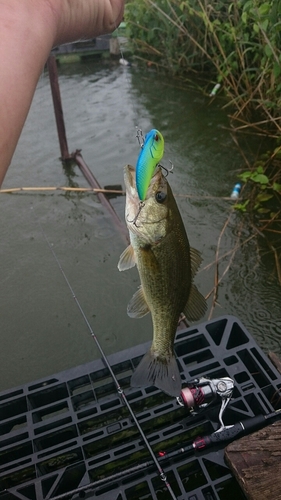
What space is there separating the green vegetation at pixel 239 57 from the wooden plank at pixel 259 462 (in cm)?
253

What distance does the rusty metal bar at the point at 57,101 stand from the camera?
452 cm

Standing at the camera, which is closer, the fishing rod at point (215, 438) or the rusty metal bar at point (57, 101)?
the fishing rod at point (215, 438)

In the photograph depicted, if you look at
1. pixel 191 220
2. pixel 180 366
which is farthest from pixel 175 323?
pixel 191 220

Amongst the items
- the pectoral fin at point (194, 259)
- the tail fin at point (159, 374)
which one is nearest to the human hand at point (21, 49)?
the pectoral fin at point (194, 259)

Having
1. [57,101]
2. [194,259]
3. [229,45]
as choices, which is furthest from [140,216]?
[229,45]

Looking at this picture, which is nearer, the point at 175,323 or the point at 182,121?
the point at 175,323

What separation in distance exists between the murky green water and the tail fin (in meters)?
1.27

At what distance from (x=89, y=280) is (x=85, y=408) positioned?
5.57 feet

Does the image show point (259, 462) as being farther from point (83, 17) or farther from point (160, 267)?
point (83, 17)

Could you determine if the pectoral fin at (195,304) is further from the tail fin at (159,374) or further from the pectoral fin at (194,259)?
the tail fin at (159,374)

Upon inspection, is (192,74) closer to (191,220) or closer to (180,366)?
(191,220)

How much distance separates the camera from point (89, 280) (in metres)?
3.67

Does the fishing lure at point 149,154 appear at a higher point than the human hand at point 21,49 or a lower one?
lower

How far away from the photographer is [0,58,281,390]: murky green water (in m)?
3.18
